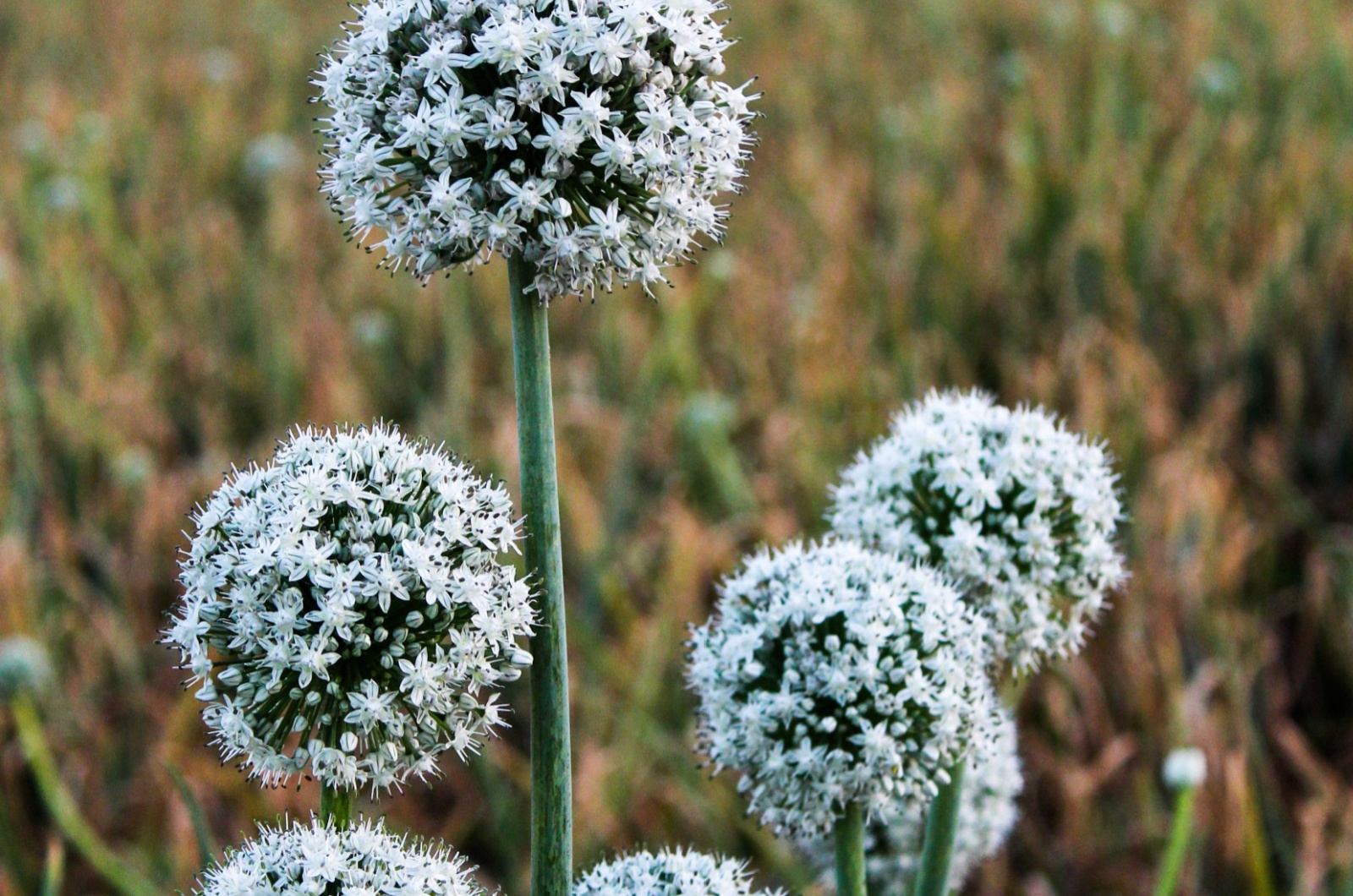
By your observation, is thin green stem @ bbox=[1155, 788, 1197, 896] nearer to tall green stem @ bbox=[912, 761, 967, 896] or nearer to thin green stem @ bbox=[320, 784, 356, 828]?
tall green stem @ bbox=[912, 761, 967, 896]

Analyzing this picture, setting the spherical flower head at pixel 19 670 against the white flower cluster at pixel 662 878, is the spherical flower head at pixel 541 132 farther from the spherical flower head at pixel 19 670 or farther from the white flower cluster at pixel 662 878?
the spherical flower head at pixel 19 670

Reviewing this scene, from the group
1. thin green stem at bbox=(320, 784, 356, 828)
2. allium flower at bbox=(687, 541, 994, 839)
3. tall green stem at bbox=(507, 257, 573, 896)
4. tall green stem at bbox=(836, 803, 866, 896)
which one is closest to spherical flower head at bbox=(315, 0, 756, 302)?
tall green stem at bbox=(507, 257, 573, 896)

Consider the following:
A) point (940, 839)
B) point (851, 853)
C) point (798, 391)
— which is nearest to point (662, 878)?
point (851, 853)

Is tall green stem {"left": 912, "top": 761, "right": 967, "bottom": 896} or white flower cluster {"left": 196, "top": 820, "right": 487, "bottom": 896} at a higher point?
tall green stem {"left": 912, "top": 761, "right": 967, "bottom": 896}

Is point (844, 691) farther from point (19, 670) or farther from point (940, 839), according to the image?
point (19, 670)

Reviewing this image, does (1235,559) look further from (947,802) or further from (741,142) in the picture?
(741,142)

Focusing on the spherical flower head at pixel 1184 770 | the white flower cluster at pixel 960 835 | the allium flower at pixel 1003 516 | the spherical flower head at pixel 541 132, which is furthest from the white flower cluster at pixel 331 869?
the spherical flower head at pixel 1184 770

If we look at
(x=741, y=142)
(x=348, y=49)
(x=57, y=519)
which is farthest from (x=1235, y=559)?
(x=57, y=519)
